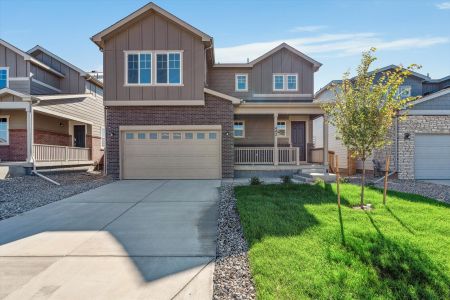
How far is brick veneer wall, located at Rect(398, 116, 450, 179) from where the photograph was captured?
13.5m

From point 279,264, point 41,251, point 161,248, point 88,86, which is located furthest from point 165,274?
point 88,86

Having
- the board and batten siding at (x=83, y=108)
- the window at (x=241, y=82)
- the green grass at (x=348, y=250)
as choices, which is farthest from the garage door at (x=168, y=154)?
the green grass at (x=348, y=250)

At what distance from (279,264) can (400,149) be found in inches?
483

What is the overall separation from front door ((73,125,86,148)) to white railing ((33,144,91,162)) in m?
0.84

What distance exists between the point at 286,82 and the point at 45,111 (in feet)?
43.7

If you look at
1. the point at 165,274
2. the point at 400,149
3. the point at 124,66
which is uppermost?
the point at 124,66

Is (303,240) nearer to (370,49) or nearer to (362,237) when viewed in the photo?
(362,237)

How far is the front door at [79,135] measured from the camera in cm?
1973

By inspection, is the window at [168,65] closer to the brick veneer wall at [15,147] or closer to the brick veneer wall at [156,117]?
the brick veneer wall at [156,117]

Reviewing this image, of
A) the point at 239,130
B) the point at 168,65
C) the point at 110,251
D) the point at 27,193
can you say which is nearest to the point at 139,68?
the point at 168,65

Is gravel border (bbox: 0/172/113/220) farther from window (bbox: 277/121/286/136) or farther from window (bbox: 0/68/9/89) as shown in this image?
window (bbox: 277/121/286/136)

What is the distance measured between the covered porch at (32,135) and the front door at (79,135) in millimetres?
642

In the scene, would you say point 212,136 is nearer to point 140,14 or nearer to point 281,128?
point 281,128

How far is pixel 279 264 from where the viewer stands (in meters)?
4.01
